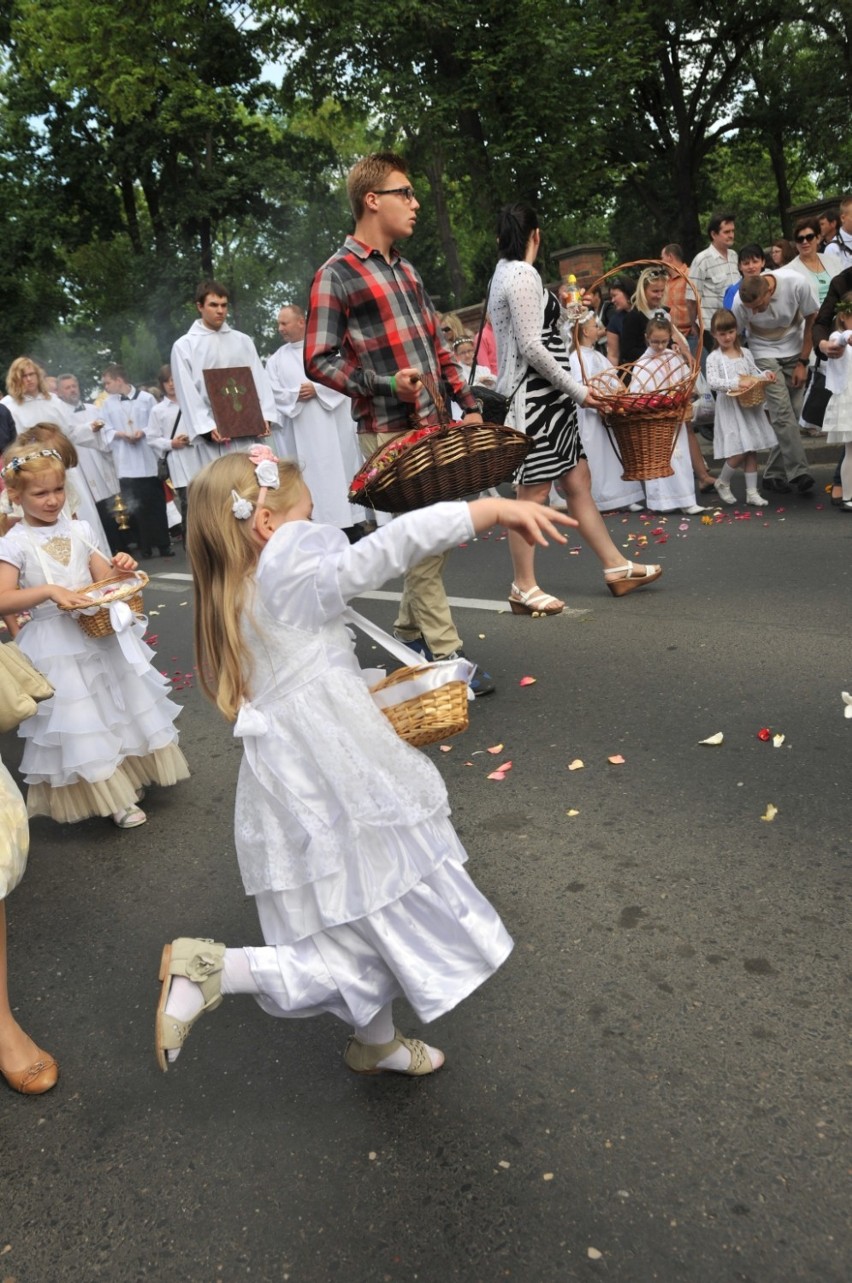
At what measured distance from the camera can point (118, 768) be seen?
484 cm

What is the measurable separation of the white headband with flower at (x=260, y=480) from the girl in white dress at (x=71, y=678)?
194 centimetres

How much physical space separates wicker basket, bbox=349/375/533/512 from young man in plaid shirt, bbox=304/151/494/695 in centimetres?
69

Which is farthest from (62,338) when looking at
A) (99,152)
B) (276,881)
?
(276,881)

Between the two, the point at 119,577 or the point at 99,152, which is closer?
the point at 119,577

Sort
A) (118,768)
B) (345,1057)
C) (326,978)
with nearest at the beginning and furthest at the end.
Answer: (326,978) → (345,1057) → (118,768)

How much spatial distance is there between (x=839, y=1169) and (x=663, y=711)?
2.76 meters

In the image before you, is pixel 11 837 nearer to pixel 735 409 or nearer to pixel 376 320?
pixel 376 320

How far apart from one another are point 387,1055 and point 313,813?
655mm

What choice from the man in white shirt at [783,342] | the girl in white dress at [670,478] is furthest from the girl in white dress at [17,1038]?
the man in white shirt at [783,342]

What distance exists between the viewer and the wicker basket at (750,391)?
9.05m

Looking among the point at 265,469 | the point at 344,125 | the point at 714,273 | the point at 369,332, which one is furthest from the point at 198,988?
the point at 344,125

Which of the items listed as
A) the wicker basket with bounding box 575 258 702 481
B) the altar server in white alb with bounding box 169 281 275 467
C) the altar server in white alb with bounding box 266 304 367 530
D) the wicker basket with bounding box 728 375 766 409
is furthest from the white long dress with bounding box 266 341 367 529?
the wicker basket with bounding box 575 258 702 481

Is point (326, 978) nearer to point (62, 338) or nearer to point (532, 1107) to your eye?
point (532, 1107)

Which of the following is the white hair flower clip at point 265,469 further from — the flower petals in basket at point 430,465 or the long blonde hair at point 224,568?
the flower petals in basket at point 430,465
